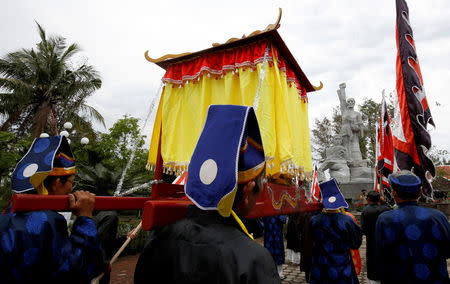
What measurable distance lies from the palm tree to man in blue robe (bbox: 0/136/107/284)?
15.1 meters

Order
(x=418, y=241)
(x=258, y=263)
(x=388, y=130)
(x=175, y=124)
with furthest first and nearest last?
(x=388, y=130), (x=175, y=124), (x=418, y=241), (x=258, y=263)

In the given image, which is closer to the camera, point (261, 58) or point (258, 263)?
point (258, 263)

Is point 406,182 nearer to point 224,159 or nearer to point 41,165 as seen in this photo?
point 224,159

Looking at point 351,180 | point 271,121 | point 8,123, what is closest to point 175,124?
point 271,121

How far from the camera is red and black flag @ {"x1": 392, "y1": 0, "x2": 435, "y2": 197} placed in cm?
274

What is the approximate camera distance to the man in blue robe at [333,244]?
361 centimetres

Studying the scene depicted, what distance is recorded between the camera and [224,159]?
3.32ft

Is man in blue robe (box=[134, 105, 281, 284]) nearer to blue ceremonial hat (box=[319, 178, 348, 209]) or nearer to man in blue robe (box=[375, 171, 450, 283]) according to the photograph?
man in blue robe (box=[375, 171, 450, 283])

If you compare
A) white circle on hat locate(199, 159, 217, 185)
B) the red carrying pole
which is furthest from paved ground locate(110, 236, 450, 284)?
white circle on hat locate(199, 159, 217, 185)

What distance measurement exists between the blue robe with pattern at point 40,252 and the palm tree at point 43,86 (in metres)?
15.2

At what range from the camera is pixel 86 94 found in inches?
676

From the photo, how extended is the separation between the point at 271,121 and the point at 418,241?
1.76 m

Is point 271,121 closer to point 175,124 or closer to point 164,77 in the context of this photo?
point 175,124

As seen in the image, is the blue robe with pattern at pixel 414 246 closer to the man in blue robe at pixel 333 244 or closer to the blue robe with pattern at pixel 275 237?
the man in blue robe at pixel 333 244
